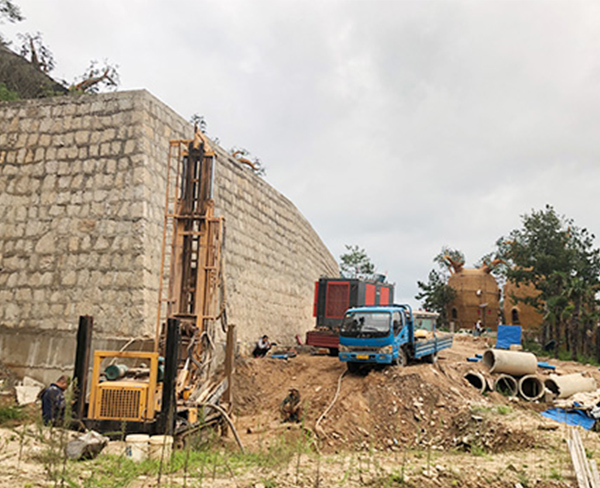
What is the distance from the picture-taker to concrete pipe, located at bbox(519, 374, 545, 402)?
14.2m

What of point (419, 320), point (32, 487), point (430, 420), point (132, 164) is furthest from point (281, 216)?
point (32, 487)

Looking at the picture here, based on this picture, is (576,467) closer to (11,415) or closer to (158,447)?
(158,447)

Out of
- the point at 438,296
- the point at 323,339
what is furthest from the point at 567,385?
the point at 438,296

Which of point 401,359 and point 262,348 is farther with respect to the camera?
point 262,348

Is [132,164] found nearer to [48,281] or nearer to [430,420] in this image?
[48,281]

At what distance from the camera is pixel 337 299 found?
1977cm

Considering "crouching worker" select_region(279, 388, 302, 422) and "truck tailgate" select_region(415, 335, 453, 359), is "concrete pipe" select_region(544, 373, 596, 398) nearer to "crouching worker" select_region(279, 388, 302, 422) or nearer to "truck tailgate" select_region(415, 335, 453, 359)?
"truck tailgate" select_region(415, 335, 453, 359)

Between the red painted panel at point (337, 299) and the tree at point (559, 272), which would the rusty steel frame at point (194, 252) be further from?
the tree at point (559, 272)

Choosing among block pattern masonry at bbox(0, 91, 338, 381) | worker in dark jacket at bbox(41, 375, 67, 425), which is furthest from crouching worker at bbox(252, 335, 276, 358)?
worker in dark jacket at bbox(41, 375, 67, 425)

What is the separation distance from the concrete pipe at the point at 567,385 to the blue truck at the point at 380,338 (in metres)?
3.30

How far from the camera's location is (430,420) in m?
11.6

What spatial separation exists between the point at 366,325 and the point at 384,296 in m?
7.98

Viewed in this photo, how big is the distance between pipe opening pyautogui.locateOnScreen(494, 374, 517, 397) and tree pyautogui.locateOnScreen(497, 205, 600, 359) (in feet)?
41.2

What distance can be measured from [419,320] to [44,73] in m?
20.1
